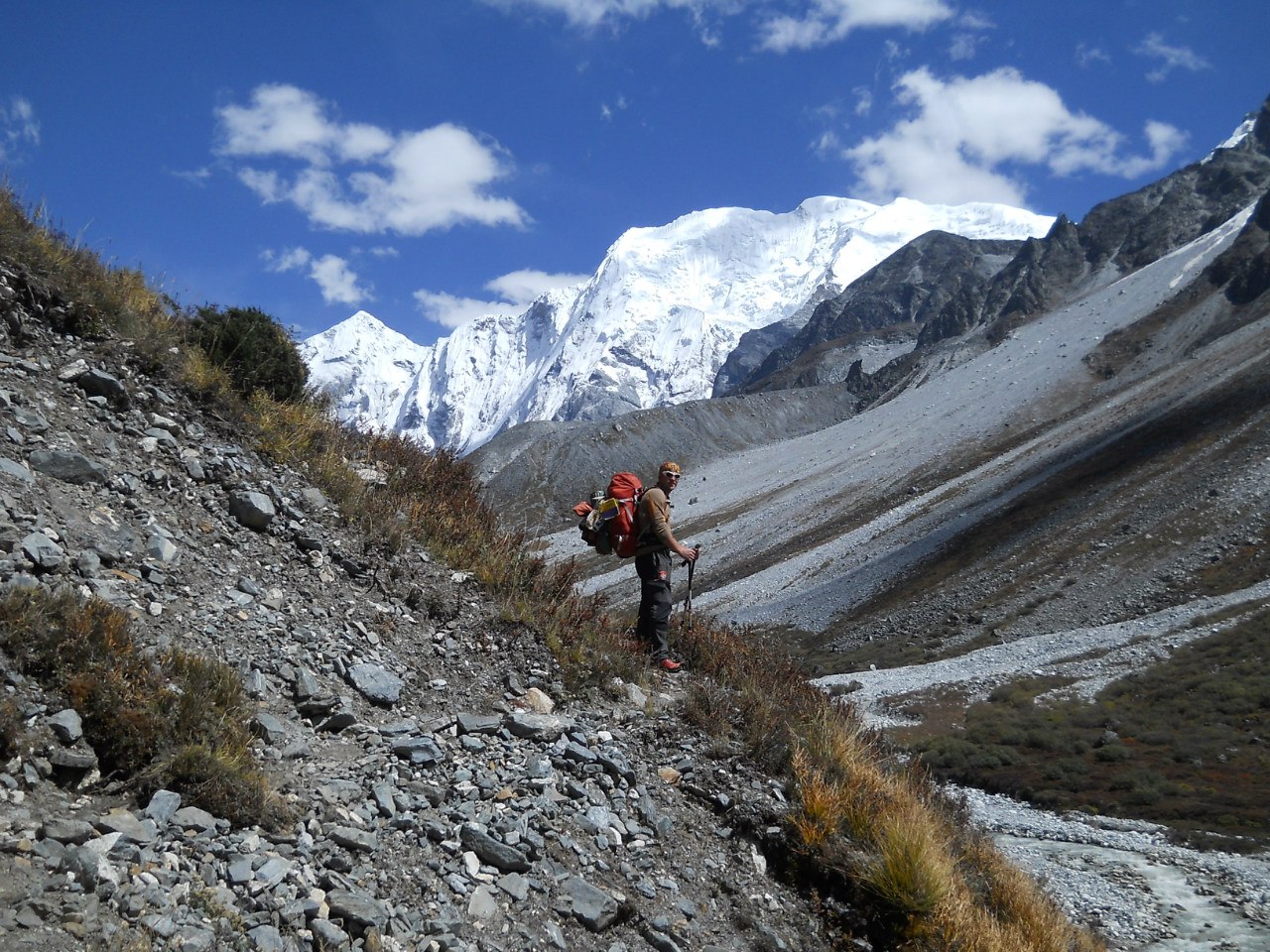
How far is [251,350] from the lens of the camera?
963cm

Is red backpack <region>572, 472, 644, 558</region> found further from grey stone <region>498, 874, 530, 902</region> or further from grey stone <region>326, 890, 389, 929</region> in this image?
grey stone <region>326, 890, 389, 929</region>

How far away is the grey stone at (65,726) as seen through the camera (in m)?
4.40

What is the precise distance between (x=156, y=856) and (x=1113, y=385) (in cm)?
9862

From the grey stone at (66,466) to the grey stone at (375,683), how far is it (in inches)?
98.9

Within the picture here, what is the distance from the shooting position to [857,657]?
41531 mm

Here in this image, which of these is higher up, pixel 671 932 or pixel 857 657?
pixel 671 932

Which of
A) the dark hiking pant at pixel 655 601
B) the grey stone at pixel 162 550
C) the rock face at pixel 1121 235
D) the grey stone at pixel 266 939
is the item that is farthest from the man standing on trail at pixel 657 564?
the rock face at pixel 1121 235

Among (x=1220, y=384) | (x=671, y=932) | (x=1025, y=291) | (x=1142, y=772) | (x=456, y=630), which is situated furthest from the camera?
(x=1025, y=291)

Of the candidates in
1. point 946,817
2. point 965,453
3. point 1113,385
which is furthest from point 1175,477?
point 946,817

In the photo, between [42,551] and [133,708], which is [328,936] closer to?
[133,708]

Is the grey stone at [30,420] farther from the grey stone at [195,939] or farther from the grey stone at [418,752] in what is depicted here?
the grey stone at [195,939]

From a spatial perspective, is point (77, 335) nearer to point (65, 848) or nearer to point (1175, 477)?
point (65, 848)

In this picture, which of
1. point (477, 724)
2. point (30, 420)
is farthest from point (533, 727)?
point (30, 420)

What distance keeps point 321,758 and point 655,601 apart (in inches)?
163
